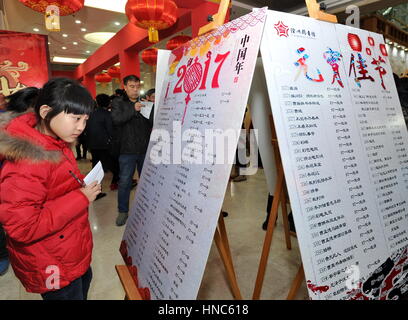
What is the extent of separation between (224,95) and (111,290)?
61.6 inches

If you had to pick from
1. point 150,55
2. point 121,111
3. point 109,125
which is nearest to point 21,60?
point 121,111

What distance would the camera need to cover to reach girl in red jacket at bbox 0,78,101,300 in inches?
33.4

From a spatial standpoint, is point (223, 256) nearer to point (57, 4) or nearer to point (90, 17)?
point (57, 4)

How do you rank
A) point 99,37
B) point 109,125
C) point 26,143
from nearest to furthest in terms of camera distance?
point 26,143 → point 109,125 → point 99,37

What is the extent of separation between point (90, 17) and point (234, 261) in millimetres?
6381

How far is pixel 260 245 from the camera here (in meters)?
2.37

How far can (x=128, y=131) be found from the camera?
106 inches

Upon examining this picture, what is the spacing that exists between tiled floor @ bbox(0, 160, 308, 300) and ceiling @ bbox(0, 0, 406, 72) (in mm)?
3426

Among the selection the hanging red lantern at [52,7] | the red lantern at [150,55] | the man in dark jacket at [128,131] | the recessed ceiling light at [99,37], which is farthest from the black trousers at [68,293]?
the recessed ceiling light at [99,37]

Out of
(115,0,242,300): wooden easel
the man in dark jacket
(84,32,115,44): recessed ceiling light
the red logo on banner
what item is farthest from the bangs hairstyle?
(84,32,115,44): recessed ceiling light

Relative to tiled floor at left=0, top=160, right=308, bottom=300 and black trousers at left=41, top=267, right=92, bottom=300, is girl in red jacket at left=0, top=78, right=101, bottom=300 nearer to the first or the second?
black trousers at left=41, top=267, right=92, bottom=300

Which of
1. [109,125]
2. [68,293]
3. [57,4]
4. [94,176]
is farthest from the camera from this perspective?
[109,125]

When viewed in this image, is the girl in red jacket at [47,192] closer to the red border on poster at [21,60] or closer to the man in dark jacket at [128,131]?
the man in dark jacket at [128,131]
